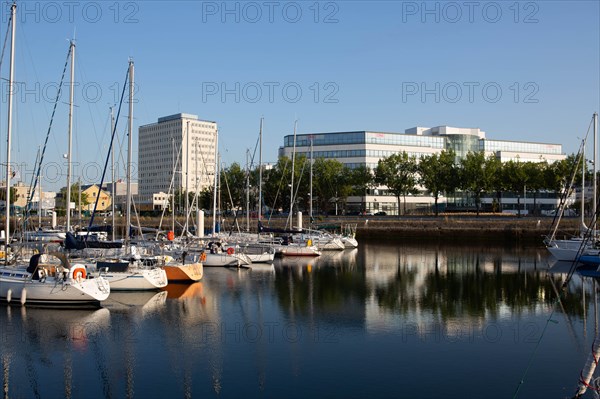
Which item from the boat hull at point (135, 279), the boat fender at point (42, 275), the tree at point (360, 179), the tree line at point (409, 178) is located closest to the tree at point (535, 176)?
the tree line at point (409, 178)

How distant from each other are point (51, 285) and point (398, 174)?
92.7 meters

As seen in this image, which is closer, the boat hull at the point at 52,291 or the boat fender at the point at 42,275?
the boat hull at the point at 52,291

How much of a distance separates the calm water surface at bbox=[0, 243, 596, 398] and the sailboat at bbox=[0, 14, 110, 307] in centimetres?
89

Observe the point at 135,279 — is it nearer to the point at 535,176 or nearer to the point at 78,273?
the point at 78,273

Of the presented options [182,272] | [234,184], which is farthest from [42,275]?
[234,184]

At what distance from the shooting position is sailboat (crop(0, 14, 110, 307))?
30.6 m

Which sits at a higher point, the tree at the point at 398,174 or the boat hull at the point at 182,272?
the tree at the point at 398,174

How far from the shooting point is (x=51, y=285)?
30.6 metres

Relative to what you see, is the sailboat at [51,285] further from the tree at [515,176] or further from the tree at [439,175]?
the tree at [515,176]

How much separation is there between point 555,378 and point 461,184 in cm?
9487

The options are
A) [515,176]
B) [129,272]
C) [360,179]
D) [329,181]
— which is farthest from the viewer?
[360,179]

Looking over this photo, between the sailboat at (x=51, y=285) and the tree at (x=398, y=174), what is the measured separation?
8930 centimetres

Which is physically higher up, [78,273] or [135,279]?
[78,273]

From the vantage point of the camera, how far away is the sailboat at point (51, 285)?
101ft
